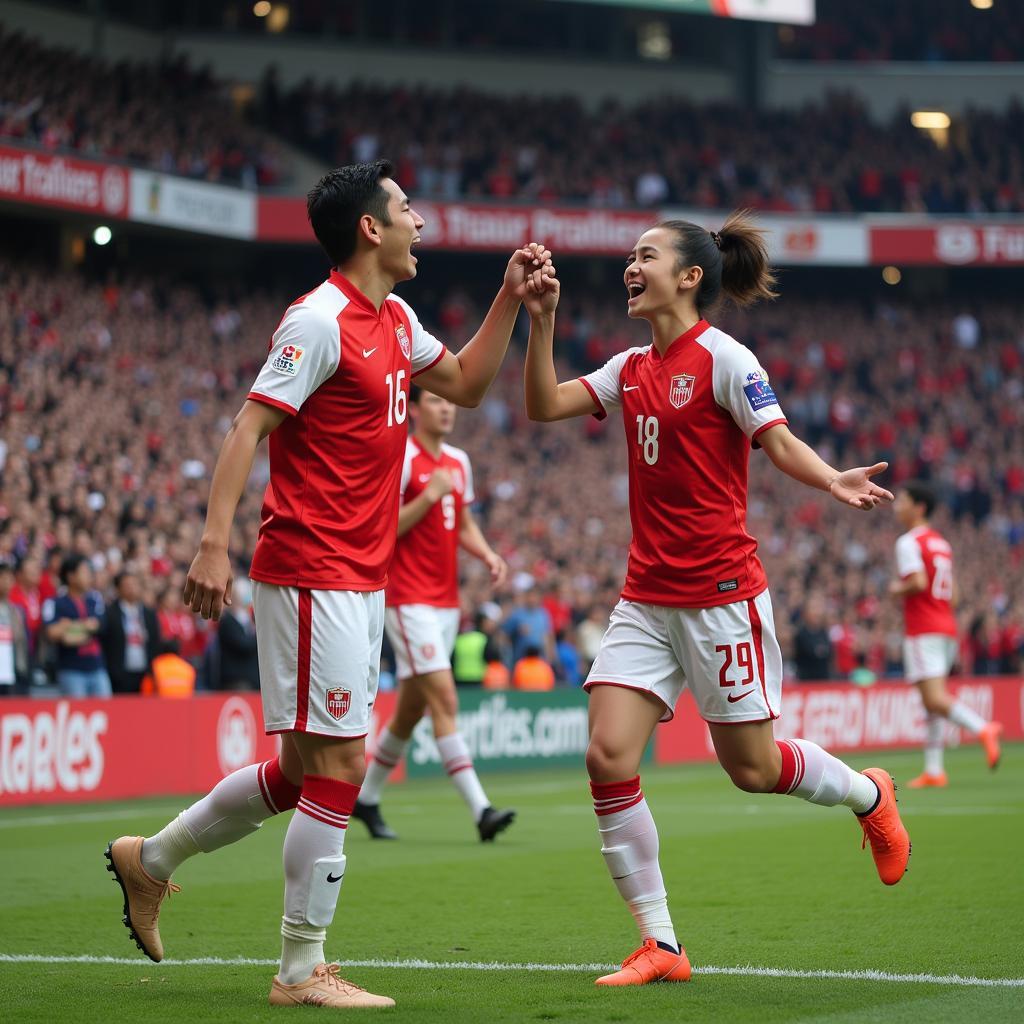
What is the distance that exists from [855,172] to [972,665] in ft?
51.5

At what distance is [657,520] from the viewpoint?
6.04 metres

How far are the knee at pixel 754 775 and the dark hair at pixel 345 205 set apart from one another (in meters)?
2.20

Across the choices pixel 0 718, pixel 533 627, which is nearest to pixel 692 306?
pixel 0 718

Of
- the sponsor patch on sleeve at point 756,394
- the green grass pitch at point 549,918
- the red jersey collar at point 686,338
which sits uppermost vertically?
the red jersey collar at point 686,338

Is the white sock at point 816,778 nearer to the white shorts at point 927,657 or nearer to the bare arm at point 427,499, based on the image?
the bare arm at point 427,499

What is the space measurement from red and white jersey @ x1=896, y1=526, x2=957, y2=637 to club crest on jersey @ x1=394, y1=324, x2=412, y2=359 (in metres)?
9.42

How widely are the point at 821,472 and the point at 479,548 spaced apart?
529cm

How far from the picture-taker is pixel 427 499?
10.2 metres

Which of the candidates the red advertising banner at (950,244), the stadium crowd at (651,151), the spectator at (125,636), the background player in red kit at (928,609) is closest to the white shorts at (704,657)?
the background player in red kit at (928,609)

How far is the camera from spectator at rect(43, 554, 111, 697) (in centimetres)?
1482

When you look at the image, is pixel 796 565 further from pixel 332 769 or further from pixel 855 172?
pixel 332 769

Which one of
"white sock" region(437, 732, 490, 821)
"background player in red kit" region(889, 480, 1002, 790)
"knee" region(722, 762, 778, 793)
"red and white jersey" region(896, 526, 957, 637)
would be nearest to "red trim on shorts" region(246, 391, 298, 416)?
"knee" region(722, 762, 778, 793)

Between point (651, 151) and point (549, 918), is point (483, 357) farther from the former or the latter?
point (651, 151)

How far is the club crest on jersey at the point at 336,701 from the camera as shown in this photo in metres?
5.31
